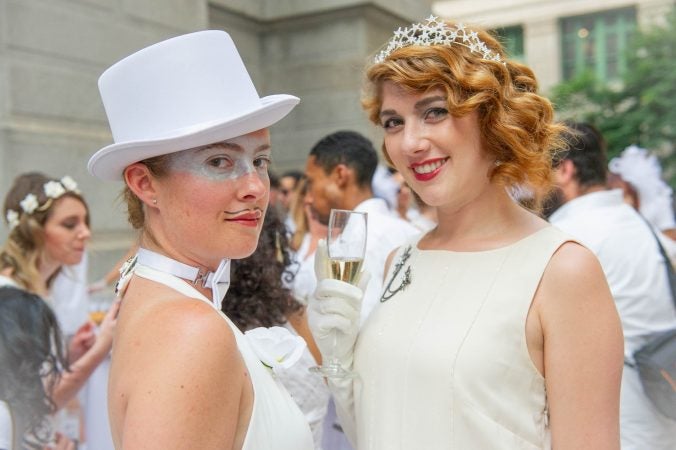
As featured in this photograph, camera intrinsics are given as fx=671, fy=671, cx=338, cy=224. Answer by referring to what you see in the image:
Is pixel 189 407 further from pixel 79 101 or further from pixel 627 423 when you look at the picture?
pixel 79 101

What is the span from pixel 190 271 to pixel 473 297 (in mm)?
788

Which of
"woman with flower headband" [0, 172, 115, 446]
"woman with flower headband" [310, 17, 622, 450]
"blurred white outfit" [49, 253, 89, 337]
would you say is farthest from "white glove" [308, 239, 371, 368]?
"blurred white outfit" [49, 253, 89, 337]

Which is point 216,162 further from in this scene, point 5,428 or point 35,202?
point 35,202

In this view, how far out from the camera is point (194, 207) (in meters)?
1.58

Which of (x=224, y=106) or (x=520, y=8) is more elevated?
(x=520, y=8)

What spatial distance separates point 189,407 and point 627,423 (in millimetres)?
→ 2741

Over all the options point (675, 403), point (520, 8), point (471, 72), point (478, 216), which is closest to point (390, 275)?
point (478, 216)

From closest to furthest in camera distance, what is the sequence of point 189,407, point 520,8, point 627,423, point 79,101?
point 189,407, point 627,423, point 79,101, point 520,8

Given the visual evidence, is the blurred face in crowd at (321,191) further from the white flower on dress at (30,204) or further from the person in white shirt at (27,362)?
the person in white shirt at (27,362)

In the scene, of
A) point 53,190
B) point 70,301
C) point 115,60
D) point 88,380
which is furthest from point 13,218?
point 115,60

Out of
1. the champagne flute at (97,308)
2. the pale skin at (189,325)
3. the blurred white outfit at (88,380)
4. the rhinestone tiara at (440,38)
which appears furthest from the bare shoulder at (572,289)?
the champagne flute at (97,308)

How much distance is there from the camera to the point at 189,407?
1308 millimetres

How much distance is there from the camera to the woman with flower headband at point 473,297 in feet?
5.64

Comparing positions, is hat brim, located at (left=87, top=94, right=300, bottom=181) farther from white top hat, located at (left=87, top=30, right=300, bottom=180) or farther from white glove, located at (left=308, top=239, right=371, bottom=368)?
white glove, located at (left=308, top=239, right=371, bottom=368)
